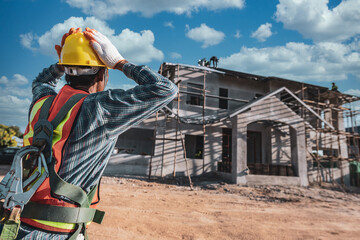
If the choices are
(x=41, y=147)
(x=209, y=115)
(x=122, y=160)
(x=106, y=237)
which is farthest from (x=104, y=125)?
(x=209, y=115)

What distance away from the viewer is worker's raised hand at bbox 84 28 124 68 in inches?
47.6

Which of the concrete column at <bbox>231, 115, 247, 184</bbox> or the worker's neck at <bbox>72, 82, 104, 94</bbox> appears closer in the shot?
the worker's neck at <bbox>72, 82, 104, 94</bbox>

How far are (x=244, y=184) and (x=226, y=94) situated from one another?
745 cm

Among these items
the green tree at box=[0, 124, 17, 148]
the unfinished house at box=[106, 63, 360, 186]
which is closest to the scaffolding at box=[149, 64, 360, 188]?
the unfinished house at box=[106, 63, 360, 186]

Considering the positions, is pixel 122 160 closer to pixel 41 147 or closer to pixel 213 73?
pixel 213 73

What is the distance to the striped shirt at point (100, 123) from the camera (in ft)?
3.42

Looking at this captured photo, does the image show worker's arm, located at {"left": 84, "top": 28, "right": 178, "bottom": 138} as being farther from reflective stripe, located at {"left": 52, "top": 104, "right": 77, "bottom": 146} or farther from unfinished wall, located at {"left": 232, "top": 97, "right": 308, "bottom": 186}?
unfinished wall, located at {"left": 232, "top": 97, "right": 308, "bottom": 186}

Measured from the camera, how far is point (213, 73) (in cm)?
1666

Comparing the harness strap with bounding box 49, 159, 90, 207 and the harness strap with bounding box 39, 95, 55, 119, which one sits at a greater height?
the harness strap with bounding box 39, 95, 55, 119

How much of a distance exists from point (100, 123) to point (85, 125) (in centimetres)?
7

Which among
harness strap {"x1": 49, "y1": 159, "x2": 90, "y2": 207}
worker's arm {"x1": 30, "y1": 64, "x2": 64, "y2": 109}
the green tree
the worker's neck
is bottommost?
harness strap {"x1": 49, "y1": 159, "x2": 90, "y2": 207}

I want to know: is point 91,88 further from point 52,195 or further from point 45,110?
point 52,195

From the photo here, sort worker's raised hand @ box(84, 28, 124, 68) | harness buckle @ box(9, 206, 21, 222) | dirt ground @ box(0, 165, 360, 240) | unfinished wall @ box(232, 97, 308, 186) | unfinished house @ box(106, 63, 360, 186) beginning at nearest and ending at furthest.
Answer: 1. harness buckle @ box(9, 206, 21, 222)
2. worker's raised hand @ box(84, 28, 124, 68)
3. dirt ground @ box(0, 165, 360, 240)
4. unfinished wall @ box(232, 97, 308, 186)
5. unfinished house @ box(106, 63, 360, 186)

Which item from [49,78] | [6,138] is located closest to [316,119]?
[49,78]
